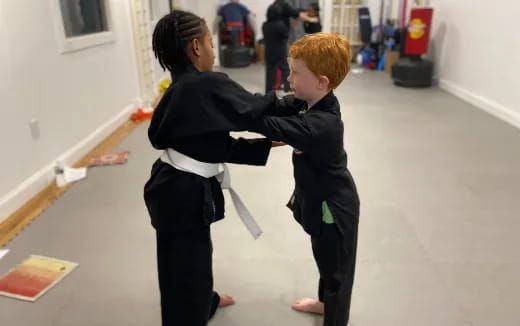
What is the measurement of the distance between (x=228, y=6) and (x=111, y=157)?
5.22 metres

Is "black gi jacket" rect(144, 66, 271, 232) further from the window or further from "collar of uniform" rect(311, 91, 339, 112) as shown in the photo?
the window

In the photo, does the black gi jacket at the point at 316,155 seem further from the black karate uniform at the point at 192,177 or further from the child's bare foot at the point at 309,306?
the child's bare foot at the point at 309,306

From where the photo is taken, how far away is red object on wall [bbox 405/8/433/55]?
18.2 feet

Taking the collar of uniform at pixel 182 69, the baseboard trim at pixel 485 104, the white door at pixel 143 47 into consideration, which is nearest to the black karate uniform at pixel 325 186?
the collar of uniform at pixel 182 69

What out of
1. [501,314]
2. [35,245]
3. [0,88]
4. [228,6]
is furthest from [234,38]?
[501,314]

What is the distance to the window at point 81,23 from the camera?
320 cm

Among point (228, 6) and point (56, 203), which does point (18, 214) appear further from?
point (228, 6)

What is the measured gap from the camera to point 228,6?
25.3ft

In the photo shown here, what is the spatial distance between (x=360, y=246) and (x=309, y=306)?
58cm

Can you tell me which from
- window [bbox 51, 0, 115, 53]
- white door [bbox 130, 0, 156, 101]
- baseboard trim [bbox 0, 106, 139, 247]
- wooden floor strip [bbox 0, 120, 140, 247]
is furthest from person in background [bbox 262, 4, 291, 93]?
wooden floor strip [bbox 0, 120, 140, 247]

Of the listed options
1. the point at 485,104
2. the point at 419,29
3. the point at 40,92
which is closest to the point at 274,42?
the point at 419,29

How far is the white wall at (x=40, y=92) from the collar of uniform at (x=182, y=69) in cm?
189

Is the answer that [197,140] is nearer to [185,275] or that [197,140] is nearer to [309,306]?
[185,275]

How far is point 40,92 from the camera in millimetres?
2885
